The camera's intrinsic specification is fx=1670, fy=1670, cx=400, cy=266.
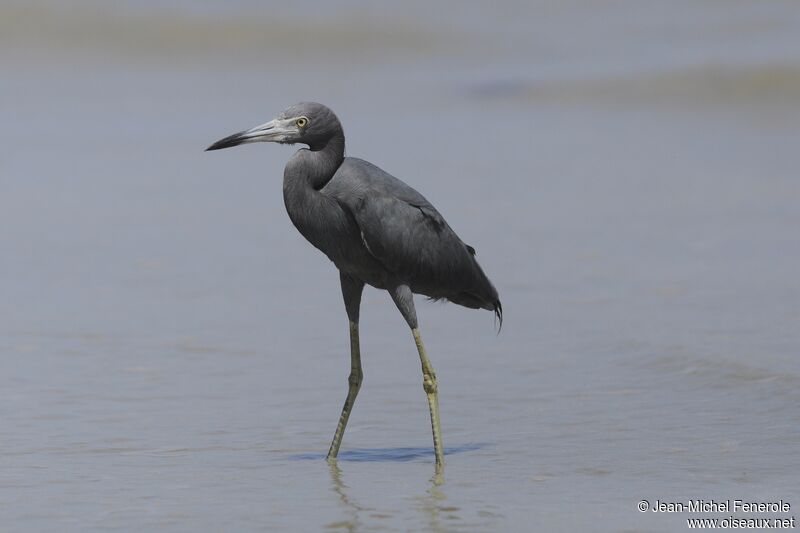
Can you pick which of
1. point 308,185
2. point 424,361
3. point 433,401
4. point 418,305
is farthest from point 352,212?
point 418,305

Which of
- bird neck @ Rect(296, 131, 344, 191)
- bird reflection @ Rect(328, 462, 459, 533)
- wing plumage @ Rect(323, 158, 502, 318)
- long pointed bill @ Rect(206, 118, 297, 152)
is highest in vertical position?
long pointed bill @ Rect(206, 118, 297, 152)

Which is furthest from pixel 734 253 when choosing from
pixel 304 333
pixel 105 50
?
pixel 105 50

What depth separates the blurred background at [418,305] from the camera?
263 inches

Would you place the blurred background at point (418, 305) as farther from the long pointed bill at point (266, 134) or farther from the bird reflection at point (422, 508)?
the long pointed bill at point (266, 134)

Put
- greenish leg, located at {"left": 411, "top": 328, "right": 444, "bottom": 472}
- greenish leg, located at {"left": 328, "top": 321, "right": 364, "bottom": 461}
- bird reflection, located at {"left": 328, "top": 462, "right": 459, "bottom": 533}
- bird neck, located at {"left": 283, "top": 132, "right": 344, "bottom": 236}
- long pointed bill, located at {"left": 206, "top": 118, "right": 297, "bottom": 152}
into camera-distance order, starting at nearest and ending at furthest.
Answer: bird reflection, located at {"left": 328, "top": 462, "right": 459, "bottom": 533}, long pointed bill, located at {"left": 206, "top": 118, "right": 297, "bottom": 152}, bird neck, located at {"left": 283, "top": 132, "right": 344, "bottom": 236}, greenish leg, located at {"left": 411, "top": 328, "right": 444, "bottom": 472}, greenish leg, located at {"left": 328, "top": 321, "right": 364, "bottom": 461}

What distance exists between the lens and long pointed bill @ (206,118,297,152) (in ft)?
21.7

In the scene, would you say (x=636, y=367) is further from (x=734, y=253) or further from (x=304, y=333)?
(x=734, y=253)

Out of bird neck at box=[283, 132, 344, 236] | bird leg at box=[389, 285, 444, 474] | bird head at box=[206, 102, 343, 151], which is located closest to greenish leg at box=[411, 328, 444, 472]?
bird leg at box=[389, 285, 444, 474]

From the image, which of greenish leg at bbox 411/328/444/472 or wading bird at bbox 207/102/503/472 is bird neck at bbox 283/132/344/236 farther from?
greenish leg at bbox 411/328/444/472

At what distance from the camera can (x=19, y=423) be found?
303 inches

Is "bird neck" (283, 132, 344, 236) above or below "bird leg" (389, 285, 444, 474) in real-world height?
above

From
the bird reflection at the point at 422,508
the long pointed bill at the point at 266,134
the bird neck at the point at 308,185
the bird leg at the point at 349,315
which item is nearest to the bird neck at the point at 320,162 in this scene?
the bird neck at the point at 308,185

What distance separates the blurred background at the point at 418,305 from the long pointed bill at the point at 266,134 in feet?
4.46

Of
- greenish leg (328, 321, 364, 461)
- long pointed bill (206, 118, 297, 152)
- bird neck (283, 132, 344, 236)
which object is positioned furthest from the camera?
greenish leg (328, 321, 364, 461)
